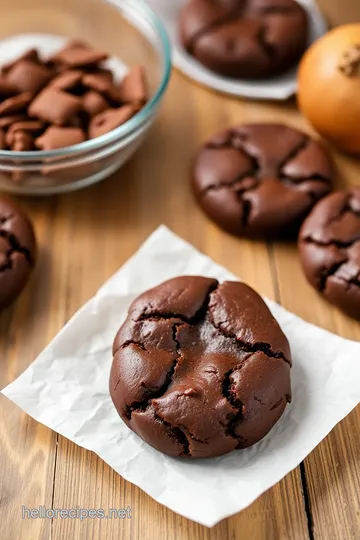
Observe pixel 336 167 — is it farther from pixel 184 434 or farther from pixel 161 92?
pixel 184 434

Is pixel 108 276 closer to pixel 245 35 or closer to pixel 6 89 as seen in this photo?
pixel 6 89

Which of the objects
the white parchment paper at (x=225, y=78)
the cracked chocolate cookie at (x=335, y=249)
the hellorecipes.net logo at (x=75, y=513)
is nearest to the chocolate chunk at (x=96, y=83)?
the white parchment paper at (x=225, y=78)

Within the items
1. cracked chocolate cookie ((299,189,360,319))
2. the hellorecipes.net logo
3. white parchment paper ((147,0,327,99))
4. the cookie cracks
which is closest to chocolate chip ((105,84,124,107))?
white parchment paper ((147,0,327,99))

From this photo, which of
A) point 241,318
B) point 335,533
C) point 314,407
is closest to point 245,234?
point 241,318

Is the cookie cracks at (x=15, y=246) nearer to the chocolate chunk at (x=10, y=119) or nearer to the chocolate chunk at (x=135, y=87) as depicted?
the chocolate chunk at (x=10, y=119)

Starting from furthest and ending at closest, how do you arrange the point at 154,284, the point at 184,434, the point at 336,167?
the point at 336,167 → the point at 154,284 → the point at 184,434

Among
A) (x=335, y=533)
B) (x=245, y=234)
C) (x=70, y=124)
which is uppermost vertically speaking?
(x=70, y=124)
